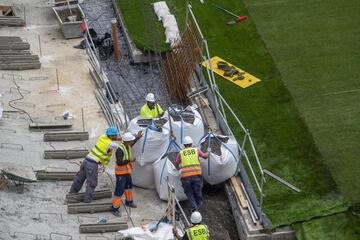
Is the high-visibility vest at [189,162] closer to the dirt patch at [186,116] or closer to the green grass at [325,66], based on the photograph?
the dirt patch at [186,116]

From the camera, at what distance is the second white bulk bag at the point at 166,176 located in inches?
711

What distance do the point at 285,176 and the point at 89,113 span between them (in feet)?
17.1

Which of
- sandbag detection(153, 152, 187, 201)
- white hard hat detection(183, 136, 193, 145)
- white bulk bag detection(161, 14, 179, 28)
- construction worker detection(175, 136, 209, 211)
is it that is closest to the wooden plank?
construction worker detection(175, 136, 209, 211)

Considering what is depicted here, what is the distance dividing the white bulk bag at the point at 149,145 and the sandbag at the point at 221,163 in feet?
2.73

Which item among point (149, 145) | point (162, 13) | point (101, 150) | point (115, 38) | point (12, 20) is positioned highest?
point (101, 150)

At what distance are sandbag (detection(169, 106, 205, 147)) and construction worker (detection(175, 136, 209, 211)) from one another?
3.95ft

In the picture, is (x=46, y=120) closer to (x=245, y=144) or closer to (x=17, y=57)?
(x=17, y=57)

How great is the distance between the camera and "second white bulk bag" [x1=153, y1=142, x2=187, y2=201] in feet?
59.2

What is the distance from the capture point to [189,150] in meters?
17.5

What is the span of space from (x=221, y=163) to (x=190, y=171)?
0.95 m

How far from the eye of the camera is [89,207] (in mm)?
17578

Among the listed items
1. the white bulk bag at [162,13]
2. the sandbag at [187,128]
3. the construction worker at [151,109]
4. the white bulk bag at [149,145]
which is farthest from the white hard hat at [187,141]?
the white bulk bag at [162,13]

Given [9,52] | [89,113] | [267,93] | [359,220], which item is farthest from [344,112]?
[9,52]

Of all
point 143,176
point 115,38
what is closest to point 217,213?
point 143,176
